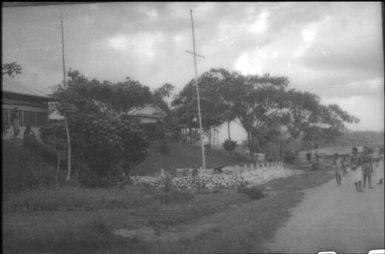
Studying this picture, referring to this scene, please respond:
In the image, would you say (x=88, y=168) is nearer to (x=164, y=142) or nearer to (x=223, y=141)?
(x=164, y=142)

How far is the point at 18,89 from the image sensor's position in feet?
A: 20.4

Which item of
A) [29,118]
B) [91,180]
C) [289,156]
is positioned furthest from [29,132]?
[289,156]

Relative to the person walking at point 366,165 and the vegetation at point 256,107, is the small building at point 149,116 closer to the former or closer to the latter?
the vegetation at point 256,107

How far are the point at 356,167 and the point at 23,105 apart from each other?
5.74 metres

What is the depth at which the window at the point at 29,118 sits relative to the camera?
619 cm

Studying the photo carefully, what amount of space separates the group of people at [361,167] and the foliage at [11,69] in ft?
16.5

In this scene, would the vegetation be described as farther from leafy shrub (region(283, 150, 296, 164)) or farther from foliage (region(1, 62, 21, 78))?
foliage (region(1, 62, 21, 78))

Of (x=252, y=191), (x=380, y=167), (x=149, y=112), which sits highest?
(x=149, y=112)

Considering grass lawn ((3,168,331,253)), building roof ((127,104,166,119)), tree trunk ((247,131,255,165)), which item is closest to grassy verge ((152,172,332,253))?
grass lawn ((3,168,331,253))

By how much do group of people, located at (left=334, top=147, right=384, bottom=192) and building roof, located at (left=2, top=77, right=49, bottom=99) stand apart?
4.73 m

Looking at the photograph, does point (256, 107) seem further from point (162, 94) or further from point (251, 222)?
point (251, 222)

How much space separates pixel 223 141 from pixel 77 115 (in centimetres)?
211

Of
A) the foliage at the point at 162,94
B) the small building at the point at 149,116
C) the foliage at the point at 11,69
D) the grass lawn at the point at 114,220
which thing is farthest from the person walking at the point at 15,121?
the foliage at the point at 162,94

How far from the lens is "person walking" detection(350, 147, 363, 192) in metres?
8.01
